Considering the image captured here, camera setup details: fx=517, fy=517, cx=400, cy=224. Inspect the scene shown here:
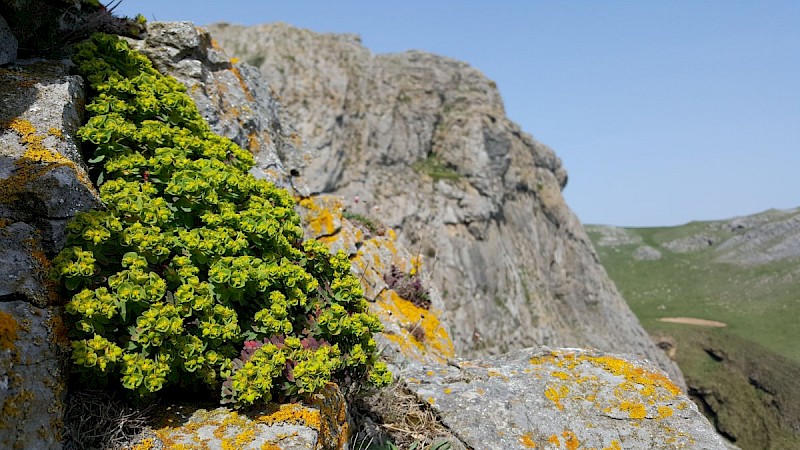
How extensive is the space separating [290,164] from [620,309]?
63.0m

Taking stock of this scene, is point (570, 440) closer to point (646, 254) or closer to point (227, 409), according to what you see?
point (227, 409)

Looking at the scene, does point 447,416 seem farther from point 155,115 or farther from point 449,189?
point 449,189

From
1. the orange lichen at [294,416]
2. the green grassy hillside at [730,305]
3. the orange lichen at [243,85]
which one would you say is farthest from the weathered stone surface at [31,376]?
the green grassy hillside at [730,305]

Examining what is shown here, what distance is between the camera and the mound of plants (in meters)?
4.11

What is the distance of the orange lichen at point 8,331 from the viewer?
3377mm

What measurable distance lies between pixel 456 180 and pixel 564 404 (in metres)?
51.5

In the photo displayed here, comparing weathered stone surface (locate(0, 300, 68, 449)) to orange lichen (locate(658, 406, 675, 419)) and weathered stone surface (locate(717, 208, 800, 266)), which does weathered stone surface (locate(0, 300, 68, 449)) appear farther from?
weathered stone surface (locate(717, 208, 800, 266))

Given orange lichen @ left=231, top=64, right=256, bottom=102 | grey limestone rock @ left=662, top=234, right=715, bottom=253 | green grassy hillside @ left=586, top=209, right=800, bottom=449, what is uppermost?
grey limestone rock @ left=662, top=234, right=715, bottom=253

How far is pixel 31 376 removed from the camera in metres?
3.50

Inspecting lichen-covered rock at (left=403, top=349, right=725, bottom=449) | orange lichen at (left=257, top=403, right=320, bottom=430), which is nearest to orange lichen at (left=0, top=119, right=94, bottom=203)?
orange lichen at (left=257, top=403, right=320, bottom=430)

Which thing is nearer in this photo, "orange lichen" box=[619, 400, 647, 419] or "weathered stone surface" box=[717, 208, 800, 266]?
"orange lichen" box=[619, 400, 647, 419]

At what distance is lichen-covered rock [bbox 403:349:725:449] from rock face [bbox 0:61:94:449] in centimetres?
390

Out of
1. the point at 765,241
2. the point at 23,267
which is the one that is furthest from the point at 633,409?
the point at 765,241

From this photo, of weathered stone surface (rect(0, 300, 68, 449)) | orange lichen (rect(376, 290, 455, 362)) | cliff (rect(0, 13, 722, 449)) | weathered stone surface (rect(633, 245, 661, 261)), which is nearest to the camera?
weathered stone surface (rect(0, 300, 68, 449))
